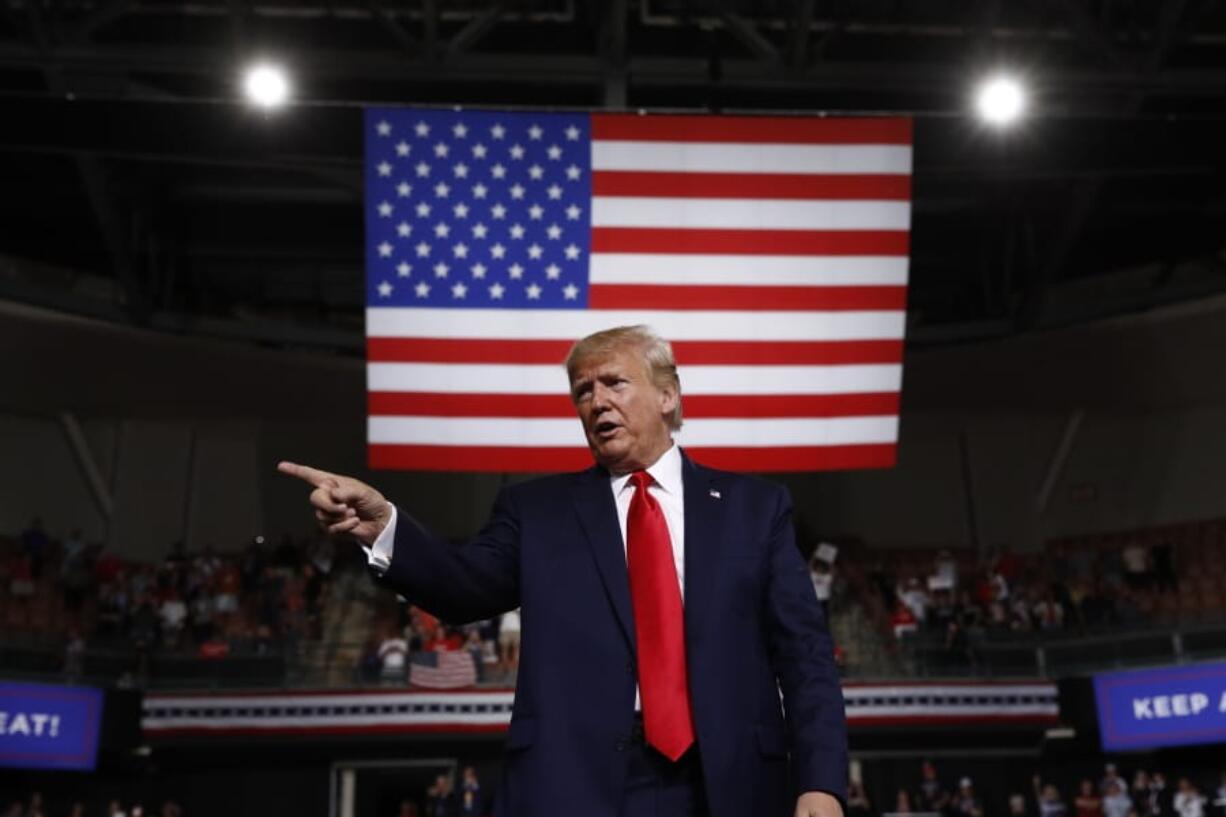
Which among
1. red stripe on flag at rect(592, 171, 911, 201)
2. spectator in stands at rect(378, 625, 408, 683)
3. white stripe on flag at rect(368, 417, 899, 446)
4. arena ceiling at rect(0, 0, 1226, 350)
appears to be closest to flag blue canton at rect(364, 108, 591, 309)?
red stripe on flag at rect(592, 171, 911, 201)

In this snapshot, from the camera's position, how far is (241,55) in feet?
52.3

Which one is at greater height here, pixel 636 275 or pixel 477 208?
pixel 477 208

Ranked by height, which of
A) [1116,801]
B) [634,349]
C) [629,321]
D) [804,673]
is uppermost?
[629,321]

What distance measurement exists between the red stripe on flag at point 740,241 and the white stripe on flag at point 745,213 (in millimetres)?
52

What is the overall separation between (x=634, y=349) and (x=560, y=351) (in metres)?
9.05

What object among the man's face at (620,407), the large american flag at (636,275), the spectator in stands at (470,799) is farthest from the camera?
the spectator in stands at (470,799)

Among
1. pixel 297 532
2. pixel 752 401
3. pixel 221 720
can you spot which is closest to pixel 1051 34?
pixel 752 401

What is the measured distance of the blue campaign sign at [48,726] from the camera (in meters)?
16.7

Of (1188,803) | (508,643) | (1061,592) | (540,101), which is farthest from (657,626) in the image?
(1061,592)

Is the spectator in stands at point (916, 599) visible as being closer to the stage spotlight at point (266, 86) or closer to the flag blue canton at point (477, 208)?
the flag blue canton at point (477, 208)

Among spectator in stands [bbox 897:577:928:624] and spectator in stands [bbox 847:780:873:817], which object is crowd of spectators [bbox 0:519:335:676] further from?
spectator in stands [bbox 897:577:928:624]

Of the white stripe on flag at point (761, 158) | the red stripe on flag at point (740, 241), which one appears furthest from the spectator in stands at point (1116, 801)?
the white stripe on flag at point (761, 158)

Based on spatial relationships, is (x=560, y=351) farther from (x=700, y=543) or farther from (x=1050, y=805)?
(x=700, y=543)

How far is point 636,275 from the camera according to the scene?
12.2 m
